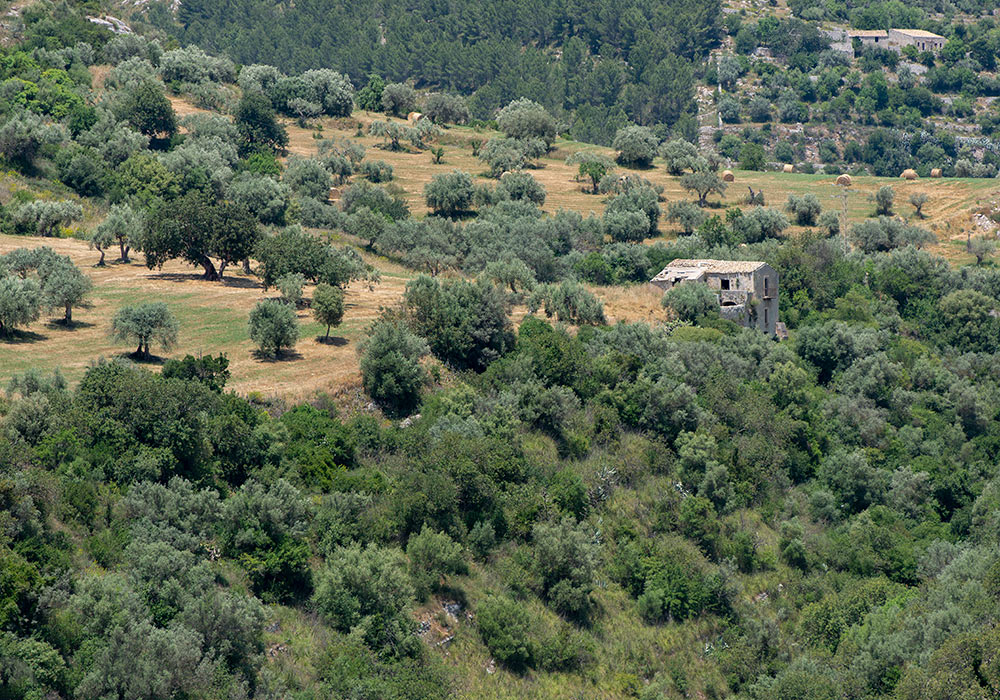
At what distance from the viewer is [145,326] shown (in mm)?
51438

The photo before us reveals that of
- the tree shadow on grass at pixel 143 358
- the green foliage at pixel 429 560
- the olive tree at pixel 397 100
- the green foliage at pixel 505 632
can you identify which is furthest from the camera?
the olive tree at pixel 397 100

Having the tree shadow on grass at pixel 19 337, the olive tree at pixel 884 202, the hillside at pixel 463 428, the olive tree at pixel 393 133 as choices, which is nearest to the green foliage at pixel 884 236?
the hillside at pixel 463 428

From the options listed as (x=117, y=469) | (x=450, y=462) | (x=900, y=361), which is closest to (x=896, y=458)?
(x=900, y=361)

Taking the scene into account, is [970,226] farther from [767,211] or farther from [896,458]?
[896,458]

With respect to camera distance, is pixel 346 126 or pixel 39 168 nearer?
pixel 39 168

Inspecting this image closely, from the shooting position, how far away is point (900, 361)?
7112cm

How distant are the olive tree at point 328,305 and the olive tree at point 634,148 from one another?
5422cm

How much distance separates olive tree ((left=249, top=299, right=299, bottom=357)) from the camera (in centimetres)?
5369

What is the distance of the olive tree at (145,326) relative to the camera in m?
51.2

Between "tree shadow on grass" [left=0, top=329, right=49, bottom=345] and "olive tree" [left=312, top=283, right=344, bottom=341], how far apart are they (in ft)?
34.0

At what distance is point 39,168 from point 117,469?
44254 millimetres

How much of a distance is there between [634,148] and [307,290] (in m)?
48.2

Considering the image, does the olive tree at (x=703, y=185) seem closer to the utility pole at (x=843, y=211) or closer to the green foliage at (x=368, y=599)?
the utility pole at (x=843, y=211)

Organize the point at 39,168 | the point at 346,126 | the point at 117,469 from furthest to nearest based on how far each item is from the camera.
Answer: the point at 346,126 → the point at 39,168 → the point at 117,469
